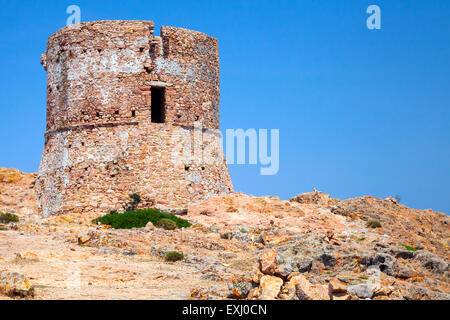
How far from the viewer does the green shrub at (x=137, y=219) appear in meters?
23.8

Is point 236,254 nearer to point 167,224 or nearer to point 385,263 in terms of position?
point 167,224

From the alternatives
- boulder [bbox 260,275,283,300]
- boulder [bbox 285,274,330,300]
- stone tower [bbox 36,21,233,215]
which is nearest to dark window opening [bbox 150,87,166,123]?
stone tower [bbox 36,21,233,215]

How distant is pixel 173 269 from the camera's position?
688 inches

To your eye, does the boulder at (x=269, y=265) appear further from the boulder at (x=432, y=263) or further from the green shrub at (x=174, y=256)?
the boulder at (x=432, y=263)

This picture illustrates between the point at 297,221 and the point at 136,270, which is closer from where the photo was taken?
the point at 136,270

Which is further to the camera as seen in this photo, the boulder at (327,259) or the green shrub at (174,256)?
the boulder at (327,259)

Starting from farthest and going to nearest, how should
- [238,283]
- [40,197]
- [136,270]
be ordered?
[40,197], [136,270], [238,283]

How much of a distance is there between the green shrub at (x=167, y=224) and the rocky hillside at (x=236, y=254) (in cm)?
61

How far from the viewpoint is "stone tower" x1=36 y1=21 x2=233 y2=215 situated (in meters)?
27.0

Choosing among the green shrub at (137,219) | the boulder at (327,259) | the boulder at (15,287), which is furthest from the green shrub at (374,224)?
the boulder at (15,287)
